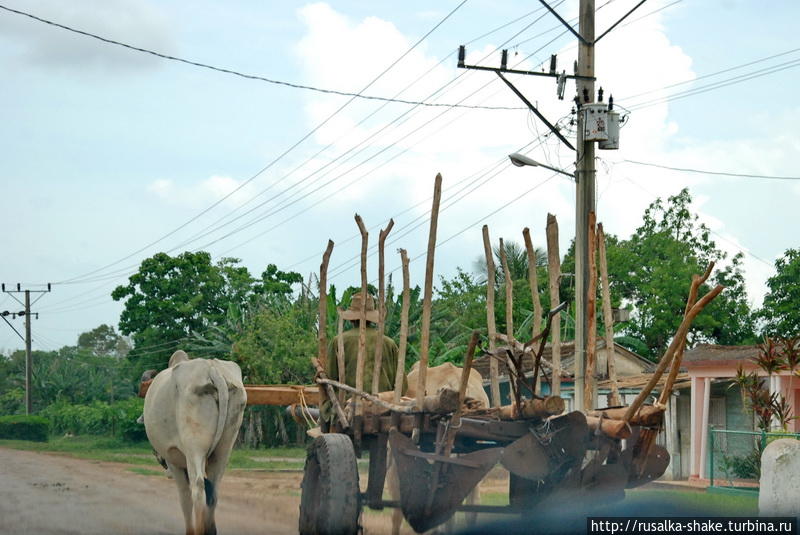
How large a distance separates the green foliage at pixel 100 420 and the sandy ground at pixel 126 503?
41.2ft

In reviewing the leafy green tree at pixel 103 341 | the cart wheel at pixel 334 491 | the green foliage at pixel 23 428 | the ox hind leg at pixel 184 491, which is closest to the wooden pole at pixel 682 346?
the cart wheel at pixel 334 491

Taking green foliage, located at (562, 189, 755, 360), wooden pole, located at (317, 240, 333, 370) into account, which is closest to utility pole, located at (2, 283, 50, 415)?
green foliage, located at (562, 189, 755, 360)

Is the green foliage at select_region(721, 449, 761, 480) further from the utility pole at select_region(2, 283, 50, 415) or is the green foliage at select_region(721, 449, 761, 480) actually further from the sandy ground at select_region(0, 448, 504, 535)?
the utility pole at select_region(2, 283, 50, 415)

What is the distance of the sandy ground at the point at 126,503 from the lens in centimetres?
991

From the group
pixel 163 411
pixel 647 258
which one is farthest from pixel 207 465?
pixel 647 258

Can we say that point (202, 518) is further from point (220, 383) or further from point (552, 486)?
point (552, 486)

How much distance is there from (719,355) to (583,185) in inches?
341

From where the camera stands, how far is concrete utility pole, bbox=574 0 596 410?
42.4 feet

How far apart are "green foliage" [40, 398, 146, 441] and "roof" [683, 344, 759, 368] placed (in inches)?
691

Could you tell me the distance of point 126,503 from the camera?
12.4m

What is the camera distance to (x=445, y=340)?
29.6 meters

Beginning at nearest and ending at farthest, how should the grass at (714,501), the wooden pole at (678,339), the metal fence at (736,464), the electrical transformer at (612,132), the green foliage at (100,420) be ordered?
the wooden pole at (678,339), the grass at (714,501), the electrical transformer at (612,132), the metal fence at (736,464), the green foliage at (100,420)

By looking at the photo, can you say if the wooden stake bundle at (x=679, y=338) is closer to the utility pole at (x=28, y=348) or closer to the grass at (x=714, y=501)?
A: the grass at (x=714, y=501)

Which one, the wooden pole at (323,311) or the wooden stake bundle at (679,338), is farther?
the wooden pole at (323,311)
